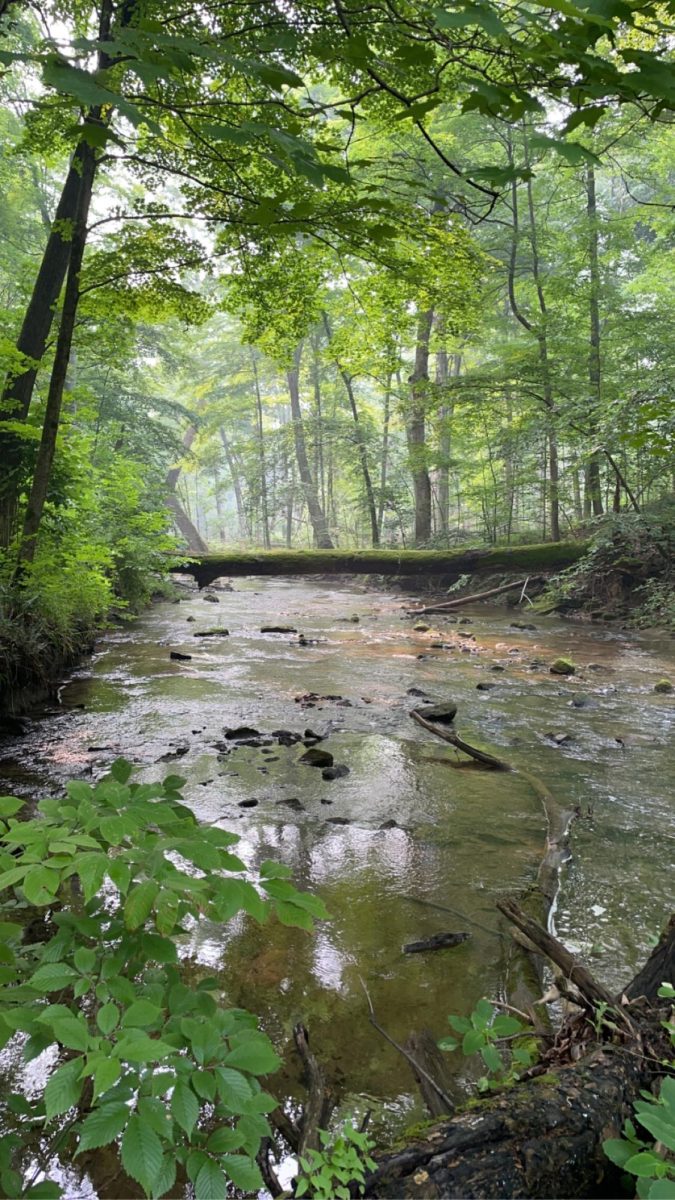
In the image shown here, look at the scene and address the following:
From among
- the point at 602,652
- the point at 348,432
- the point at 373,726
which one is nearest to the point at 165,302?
the point at 373,726

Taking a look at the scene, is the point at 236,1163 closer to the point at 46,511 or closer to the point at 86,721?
the point at 86,721

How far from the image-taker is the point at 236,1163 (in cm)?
103

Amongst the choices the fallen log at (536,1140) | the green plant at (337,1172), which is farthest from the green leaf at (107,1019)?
the fallen log at (536,1140)

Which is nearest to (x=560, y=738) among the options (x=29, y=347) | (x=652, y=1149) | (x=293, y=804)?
(x=293, y=804)

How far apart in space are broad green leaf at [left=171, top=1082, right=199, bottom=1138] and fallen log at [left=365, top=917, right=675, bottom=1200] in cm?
50

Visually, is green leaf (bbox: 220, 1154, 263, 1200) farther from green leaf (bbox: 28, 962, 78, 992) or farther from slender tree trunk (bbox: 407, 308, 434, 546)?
slender tree trunk (bbox: 407, 308, 434, 546)

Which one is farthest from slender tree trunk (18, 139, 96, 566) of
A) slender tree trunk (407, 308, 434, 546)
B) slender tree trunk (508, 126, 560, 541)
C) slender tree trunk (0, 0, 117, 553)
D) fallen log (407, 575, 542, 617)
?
slender tree trunk (407, 308, 434, 546)

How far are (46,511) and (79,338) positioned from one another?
6.65 feet

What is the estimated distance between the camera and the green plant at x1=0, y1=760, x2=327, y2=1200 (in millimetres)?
→ 962

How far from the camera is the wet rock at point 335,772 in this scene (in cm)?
444

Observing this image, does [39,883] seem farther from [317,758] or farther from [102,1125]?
[317,758]

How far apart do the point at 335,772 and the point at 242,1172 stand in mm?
3499

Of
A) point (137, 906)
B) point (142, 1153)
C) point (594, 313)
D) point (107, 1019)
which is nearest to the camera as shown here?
point (142, 1153)

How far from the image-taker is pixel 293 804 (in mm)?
3939
